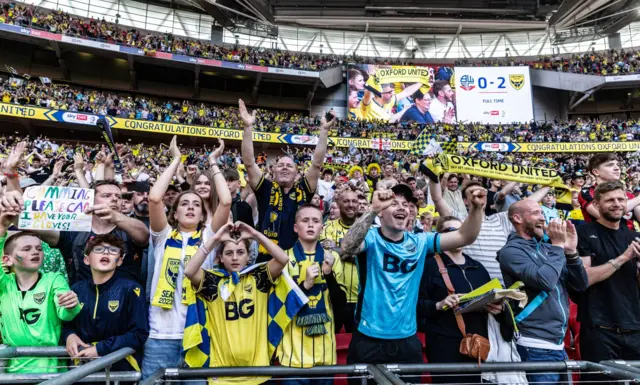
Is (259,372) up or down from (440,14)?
down

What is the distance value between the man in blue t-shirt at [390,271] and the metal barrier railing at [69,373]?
4.45ft

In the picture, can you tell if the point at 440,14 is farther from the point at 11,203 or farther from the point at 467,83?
the point at 11,203

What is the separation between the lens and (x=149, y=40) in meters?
25.2

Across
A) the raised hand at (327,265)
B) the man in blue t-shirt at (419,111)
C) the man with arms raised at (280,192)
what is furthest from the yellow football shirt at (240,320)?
the man in blue t-shirt at (419,111)

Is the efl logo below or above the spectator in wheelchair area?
above

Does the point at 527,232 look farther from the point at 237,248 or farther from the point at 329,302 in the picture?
the point at 237,248

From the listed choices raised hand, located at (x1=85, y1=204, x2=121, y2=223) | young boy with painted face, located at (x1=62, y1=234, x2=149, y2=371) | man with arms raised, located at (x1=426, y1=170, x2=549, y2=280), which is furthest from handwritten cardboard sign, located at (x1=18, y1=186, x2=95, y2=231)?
man with arms raised, located at (x1=426, y1=170, x2=549, y2=280)

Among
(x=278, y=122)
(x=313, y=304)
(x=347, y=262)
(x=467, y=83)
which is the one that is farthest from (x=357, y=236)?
(x=467, y=83)

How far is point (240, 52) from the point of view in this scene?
91.6 feet

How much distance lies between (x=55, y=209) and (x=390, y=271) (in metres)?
2.42

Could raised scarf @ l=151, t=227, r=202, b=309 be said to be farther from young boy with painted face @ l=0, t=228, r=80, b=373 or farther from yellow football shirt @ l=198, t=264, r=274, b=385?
young boy with painted face @ l=0, t=228, r=80, b=373

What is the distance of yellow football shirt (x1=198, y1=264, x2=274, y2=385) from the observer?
2.45 meters

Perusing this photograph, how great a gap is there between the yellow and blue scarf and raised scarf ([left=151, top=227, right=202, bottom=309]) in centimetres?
15

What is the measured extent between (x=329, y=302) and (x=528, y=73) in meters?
30.7
